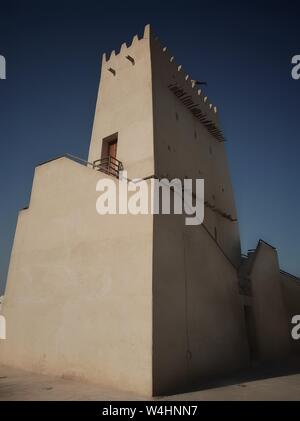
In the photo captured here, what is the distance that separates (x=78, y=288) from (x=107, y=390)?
3.41 m

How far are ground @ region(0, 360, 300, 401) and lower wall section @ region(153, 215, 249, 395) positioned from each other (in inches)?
26.5

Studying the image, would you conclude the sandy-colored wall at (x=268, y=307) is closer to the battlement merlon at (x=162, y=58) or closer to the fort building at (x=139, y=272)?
the fort building at (x=139, y=272)

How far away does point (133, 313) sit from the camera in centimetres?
852

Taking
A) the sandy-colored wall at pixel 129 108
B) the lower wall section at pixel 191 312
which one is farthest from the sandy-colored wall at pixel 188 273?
the sandy-colored wall at pixel 129 108

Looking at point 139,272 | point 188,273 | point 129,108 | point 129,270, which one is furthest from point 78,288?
point 129,108

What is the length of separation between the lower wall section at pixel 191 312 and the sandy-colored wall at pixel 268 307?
2.03 metres

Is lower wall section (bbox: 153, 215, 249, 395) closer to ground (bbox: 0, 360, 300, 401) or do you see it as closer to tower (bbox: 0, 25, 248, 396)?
tower (bbox: 0, 25, 248, 396)

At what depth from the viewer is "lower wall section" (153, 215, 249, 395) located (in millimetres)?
8344

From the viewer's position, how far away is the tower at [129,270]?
28.0 feet

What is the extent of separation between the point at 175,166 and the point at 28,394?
10474mm

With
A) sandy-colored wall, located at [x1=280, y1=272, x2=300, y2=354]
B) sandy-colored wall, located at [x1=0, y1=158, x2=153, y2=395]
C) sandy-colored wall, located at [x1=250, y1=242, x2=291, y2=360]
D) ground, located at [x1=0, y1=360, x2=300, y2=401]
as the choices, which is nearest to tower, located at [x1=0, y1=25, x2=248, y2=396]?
sandy-colored wall, located at [x1=0, y1=158, x2=153, y2=395]

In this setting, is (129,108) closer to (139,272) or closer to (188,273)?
(188,273)
